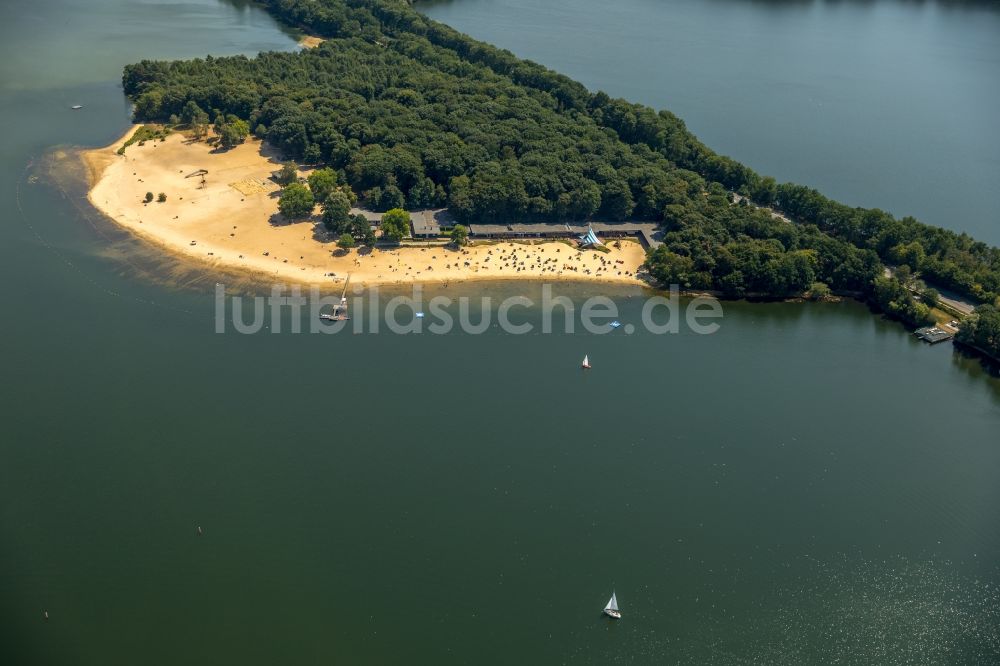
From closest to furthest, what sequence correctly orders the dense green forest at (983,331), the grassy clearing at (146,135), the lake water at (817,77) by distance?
the dense green forest at (983,331) < the grassy clearing at (146,135) < the lake water at (817,77)

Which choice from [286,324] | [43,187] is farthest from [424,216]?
[43,187]

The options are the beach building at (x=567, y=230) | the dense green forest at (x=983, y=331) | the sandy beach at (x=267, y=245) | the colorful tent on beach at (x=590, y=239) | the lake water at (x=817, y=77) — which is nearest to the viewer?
the dense green forest at (x=983, y=331)

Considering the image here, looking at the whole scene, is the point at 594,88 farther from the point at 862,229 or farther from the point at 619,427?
the point at 619,427

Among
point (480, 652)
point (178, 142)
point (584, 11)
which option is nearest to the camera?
point (480, 652)

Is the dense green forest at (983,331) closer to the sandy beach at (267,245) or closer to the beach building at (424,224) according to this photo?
the sandy beach at (267,245)

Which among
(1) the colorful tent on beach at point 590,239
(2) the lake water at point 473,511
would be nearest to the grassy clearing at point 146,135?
(2) the lake water at point 473,511

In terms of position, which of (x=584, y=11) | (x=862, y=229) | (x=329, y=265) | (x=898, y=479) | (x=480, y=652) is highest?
(x=584, y=11)

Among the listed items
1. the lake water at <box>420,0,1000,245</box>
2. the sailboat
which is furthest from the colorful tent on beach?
the sailboat

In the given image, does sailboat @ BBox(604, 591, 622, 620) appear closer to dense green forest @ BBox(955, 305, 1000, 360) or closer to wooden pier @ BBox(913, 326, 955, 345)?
wooden pier @ BBox(913, 326, 955, 345)
